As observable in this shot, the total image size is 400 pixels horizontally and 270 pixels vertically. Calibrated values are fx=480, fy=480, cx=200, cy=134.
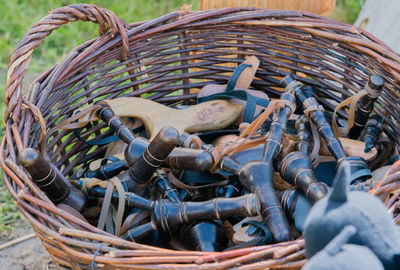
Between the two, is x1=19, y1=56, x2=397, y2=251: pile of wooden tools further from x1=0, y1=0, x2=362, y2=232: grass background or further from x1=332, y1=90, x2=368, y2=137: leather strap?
x1=0, y1=0, x2=362, y2=232: grass background

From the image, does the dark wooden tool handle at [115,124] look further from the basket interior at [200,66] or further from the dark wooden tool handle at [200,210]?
the dark wooden tool handle at [200,210]

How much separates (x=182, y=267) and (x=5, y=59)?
2752 millimetres

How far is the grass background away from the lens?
332 centimetres

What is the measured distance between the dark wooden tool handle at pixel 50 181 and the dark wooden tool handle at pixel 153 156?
186 mm

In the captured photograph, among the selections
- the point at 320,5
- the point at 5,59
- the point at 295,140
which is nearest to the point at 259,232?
the point at 295,140

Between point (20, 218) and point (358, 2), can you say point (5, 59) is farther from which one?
point (358, 2)

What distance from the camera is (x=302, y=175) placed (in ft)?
4.41

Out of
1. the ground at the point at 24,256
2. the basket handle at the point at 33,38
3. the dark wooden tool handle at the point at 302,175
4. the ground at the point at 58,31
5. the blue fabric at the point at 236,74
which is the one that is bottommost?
the ground at the point at 24,256

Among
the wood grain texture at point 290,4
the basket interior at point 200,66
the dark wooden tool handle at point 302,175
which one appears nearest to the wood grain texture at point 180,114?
the basket interior at point 200,66

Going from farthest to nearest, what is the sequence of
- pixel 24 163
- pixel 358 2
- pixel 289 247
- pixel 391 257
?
pixel 358 2 → pixel 24 163 → pixel 289 247 → pixel 391 257

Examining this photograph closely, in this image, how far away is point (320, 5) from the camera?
2.27m

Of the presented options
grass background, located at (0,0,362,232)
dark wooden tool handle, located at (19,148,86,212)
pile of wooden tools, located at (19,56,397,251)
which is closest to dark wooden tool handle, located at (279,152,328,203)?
pile of wooden tools, located at (19,56,397,251)

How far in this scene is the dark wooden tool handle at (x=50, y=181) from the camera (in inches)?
51.0

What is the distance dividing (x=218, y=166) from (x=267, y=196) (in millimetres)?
242
